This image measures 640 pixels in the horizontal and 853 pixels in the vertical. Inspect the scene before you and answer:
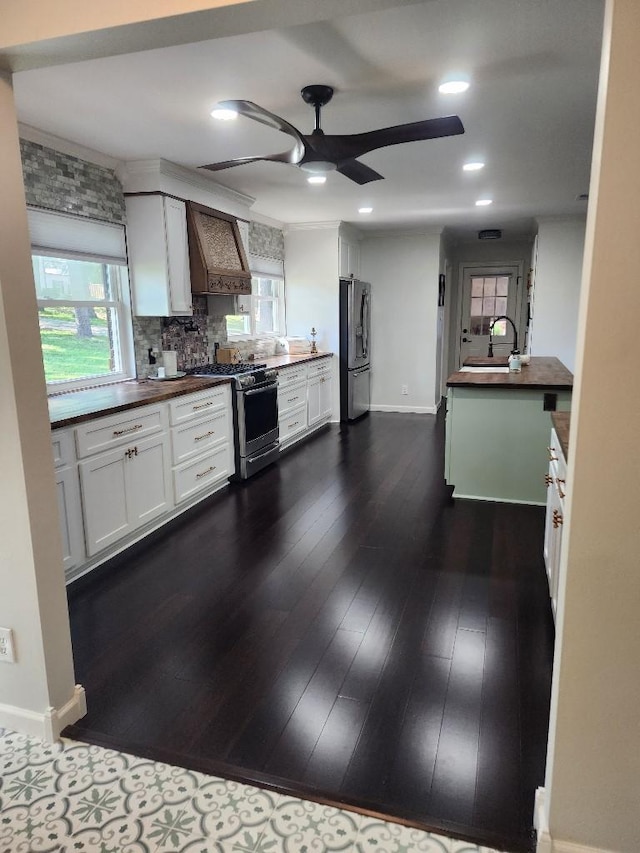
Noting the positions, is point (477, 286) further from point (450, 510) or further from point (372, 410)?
point (450, 510)

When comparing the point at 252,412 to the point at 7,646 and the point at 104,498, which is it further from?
the point at 7,646

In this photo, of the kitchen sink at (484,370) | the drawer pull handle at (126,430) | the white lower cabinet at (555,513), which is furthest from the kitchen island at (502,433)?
the drawer pull handle at (126,430)

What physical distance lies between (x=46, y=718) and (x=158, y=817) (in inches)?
21.4

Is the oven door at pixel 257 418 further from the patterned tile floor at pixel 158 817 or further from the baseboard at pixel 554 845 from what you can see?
the baseboard at pixel 554 845

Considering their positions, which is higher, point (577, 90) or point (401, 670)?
point (577, 90)

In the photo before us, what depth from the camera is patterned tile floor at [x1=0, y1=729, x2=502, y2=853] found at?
1.46 metres

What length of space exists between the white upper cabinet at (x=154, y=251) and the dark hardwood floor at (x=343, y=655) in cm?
159

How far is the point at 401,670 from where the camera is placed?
2164mm

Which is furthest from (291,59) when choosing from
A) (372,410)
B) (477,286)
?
(477,286)

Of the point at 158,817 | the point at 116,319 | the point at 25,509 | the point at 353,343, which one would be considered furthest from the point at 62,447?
the point at 353,343

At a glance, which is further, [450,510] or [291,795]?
[450,510]

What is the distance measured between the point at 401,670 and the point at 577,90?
281cm

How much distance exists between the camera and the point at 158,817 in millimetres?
1541

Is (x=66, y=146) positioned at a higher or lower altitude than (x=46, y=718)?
higher
